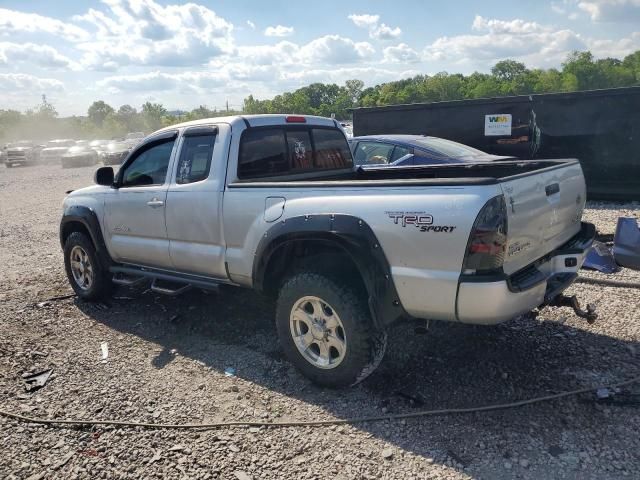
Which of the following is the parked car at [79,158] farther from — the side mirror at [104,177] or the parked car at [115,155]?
the side mirror at [104,177]

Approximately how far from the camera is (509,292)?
3.08 meters

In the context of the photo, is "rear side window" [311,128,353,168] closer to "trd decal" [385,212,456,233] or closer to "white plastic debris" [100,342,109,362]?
"trd decal" [385,212,456,233]

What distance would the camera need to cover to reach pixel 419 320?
11.7 ft

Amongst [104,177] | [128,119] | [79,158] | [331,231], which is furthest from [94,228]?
[128,119]

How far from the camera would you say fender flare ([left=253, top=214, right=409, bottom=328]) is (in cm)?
333

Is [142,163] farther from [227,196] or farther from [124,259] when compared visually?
[227,196]

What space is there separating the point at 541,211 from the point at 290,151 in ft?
7.54

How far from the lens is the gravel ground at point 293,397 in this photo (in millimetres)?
3008

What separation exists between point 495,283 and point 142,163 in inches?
145

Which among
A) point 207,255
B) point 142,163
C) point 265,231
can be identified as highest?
point 142,163

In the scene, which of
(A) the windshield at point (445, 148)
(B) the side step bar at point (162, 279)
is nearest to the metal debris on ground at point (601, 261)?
(A) the windshield at point (445, 148)

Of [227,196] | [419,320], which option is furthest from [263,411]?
[227,196]

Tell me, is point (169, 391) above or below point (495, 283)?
below

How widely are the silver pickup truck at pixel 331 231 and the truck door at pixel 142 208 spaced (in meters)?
0.02
